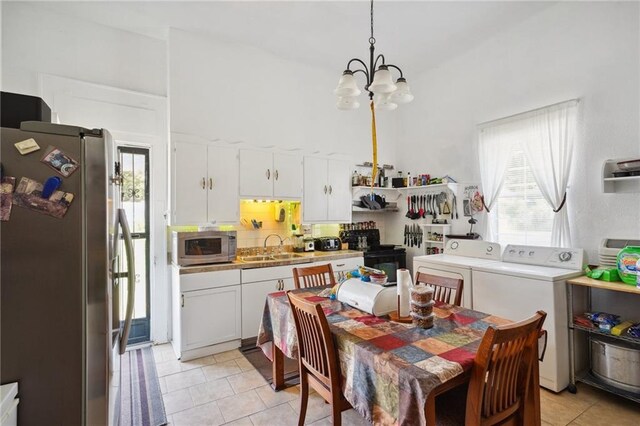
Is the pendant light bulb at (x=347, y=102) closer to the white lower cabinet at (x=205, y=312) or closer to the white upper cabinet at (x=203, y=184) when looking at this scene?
the white upper cabinet at (x=203, y=184)

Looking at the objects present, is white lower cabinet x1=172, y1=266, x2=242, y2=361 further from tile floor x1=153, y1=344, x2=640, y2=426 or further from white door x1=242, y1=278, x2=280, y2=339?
A: tile floor x1=153, y1=344, x2=640, y2=426

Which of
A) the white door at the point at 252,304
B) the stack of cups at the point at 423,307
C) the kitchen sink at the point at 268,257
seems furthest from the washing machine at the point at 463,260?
the white door at the point at 252,304

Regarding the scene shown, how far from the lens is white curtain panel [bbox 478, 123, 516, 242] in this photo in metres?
3.50

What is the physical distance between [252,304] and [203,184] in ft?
4.69

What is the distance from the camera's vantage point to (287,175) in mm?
3879

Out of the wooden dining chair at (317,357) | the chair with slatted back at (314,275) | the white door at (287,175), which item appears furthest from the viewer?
the white door at (287,175)

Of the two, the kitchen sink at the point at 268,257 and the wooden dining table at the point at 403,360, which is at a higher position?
the kitchen sink at the point at 268,257

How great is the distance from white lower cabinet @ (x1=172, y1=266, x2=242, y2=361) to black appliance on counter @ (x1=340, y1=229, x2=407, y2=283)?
1866 mm

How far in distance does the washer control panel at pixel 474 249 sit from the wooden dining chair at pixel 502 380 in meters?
1.96

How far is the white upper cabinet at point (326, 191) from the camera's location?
4.05m

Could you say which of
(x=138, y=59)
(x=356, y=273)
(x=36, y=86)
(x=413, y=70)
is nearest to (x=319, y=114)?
(x=413, y=70)

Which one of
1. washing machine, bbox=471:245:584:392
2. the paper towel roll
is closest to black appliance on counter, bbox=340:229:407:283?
washing machine, bbox=471:245:584:392

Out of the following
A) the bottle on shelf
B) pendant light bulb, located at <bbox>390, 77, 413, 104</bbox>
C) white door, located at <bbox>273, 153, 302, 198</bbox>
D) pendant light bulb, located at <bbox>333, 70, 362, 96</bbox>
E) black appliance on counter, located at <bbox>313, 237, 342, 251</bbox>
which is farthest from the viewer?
the bottle on shelf

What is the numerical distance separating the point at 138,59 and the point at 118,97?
513 mm
